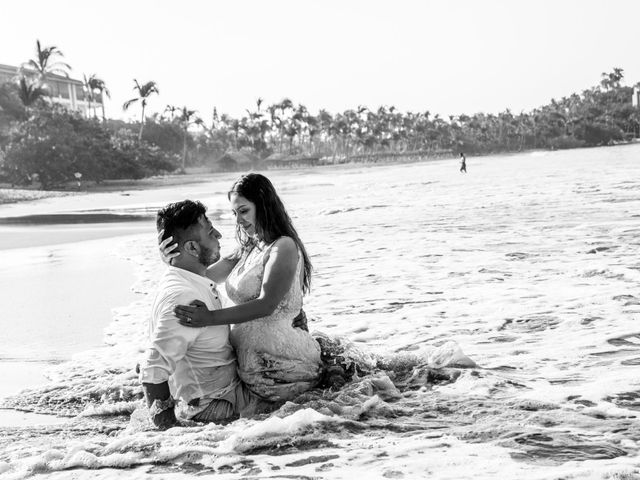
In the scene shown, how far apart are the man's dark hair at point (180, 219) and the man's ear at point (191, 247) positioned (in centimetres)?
2

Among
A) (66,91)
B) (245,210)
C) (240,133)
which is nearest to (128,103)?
(66,91)

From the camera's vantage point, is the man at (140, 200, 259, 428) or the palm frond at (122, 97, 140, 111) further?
the palm frond at (122, 97, 140, 111)

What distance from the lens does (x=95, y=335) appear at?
666 centimetres

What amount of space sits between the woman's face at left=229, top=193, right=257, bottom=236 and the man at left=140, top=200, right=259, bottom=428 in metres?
0.19

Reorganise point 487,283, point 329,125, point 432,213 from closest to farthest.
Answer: point 487,283 < point 432,213 < point 329,125

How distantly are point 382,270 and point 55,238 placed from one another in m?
9.03

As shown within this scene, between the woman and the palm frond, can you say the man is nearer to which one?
the woman

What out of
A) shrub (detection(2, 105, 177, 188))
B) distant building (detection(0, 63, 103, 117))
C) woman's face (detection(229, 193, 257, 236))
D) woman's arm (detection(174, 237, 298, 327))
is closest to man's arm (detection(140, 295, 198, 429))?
woman's arm (detection(174, 237, 298, 327))

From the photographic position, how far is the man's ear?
12.1 ft

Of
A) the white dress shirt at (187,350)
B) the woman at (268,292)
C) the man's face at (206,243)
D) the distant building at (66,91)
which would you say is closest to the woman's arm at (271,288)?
the woman at (268,292)

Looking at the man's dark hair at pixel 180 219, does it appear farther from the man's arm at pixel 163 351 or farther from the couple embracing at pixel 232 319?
the man's arm at pixel 163 351

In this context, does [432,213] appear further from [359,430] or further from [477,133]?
[477,133]

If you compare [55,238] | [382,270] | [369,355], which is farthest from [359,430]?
[55,238]

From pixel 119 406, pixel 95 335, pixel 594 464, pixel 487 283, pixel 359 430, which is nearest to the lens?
pixel 594 464
